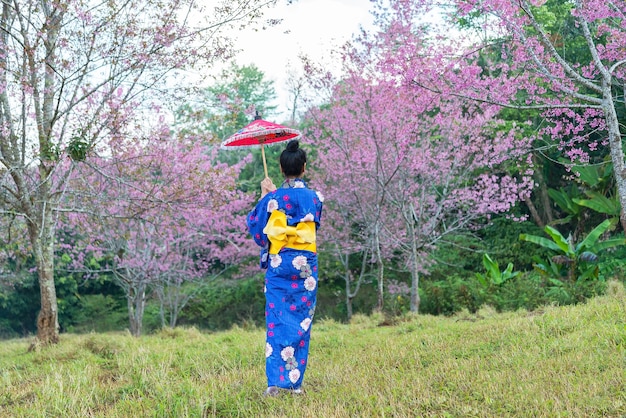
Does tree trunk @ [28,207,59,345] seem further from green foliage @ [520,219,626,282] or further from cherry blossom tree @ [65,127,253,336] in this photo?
green foliage @ [520,219,626,282]

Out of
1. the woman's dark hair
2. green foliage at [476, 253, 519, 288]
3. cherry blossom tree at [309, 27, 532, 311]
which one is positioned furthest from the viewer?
green foliage at [476, 253, 519, 288]

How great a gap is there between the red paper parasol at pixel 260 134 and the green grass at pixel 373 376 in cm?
174

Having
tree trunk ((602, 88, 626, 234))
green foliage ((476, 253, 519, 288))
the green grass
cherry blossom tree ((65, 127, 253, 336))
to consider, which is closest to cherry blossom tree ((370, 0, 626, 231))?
tree trunk ((602, 88, 626, 234))

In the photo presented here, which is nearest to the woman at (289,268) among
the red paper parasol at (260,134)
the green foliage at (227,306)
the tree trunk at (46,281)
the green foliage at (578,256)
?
the red paper parasol at (260,134)

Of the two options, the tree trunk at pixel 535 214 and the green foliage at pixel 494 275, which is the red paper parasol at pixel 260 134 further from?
the tree trunk at pixel 535 214

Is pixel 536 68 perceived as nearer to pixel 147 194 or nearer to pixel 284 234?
pixel 284 234

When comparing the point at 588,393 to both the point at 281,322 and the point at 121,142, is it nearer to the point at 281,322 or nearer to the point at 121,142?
the point at 281,322

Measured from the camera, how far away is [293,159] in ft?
13.8

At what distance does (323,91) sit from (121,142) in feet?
16.0

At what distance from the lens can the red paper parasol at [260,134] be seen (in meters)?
4.62

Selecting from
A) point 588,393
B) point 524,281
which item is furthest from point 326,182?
point 588,393

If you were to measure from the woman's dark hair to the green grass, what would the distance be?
155 cm

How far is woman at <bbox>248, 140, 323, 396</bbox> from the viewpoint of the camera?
13.4ft

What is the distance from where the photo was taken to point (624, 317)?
545cm
